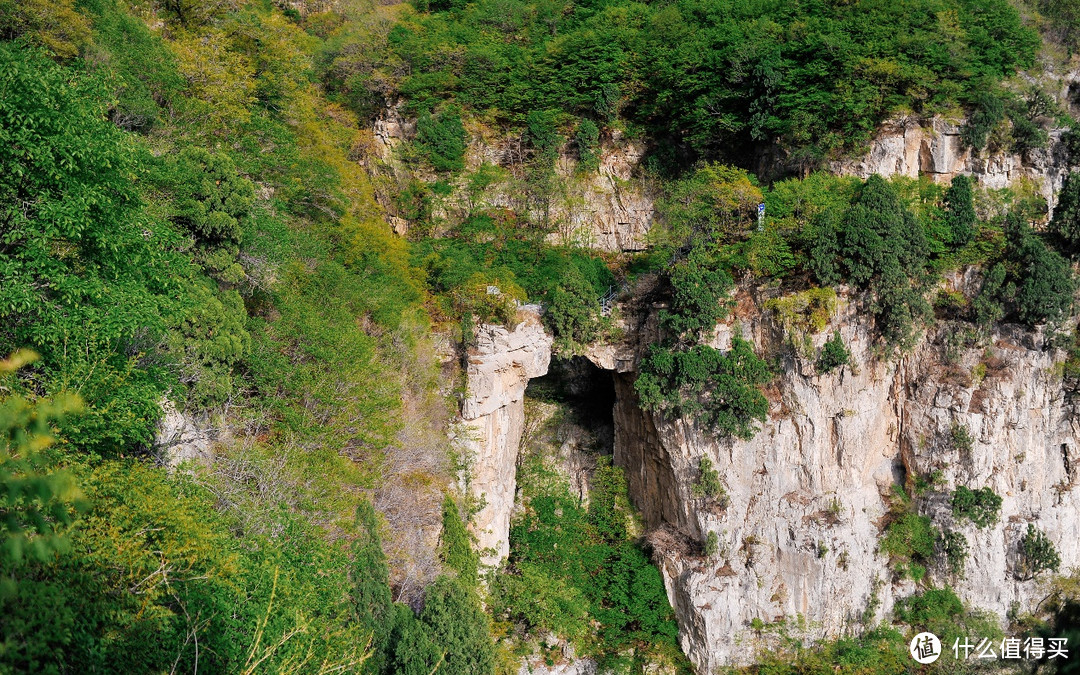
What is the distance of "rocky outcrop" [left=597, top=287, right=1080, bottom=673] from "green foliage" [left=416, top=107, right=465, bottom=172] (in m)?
11.7

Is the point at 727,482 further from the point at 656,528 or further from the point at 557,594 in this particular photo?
the point at 557,594

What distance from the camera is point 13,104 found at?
32.2 ft

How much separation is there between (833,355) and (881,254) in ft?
10.1

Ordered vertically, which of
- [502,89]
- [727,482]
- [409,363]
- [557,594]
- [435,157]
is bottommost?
[557,594]

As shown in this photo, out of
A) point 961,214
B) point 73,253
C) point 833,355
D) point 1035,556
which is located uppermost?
point 961,214

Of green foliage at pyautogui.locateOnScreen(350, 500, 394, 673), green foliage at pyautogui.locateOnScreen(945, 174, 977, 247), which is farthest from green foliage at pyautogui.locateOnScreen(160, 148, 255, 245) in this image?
green foliage at pyautogui.locateOnScreen(945, 174, 977, 247)

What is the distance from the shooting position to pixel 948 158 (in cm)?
2308

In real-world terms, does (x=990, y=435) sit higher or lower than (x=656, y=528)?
higher

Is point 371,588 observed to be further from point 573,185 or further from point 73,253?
point 573,185

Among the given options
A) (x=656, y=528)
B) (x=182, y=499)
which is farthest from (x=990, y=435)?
(x=182, y=499)

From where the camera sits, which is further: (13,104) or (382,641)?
(382,641)

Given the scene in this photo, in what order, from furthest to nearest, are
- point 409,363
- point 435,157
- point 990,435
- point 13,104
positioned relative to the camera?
point 435,157 → point 990,435 → point 409,363 → point 13,104

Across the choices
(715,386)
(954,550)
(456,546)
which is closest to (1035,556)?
(954,550)

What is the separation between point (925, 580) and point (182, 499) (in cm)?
2101
